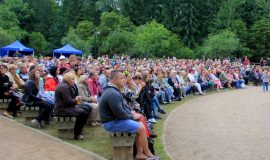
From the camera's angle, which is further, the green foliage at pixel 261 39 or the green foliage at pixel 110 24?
the green foliage at pixel 110 24

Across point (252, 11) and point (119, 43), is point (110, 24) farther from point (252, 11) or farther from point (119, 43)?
point (252, 11)

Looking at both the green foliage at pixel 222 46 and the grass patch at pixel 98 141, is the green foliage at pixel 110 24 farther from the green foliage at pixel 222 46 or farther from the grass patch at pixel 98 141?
the grass patch at pixel 98 141

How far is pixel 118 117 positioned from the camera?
7.03 metres

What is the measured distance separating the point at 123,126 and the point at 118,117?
18 centimetres

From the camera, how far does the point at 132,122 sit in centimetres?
704

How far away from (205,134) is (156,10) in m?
61.3

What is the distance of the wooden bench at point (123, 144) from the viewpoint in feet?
22.9

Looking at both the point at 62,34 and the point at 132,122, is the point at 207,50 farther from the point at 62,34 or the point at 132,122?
the point at 132,122

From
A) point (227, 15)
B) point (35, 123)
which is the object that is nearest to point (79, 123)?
point (35, 123)

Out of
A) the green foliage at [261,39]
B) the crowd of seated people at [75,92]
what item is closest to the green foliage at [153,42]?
the green foliage at [261,39]

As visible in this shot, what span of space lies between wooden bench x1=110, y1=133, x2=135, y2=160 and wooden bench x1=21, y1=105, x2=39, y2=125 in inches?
139

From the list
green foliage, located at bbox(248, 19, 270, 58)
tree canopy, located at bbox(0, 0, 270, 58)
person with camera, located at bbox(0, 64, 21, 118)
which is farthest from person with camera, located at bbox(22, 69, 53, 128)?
green foliage, located at bbox(248, 19, 270, 58)

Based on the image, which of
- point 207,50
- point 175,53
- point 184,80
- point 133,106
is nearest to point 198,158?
point 133,106

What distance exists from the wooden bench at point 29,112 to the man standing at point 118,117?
327cm
